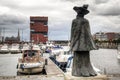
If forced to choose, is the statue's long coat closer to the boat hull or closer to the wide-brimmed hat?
the wide-brimmed hat

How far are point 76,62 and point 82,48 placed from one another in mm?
744

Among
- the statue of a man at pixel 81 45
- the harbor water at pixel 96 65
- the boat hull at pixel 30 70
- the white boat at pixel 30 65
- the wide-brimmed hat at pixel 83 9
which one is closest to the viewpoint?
the statue of a man at pixel 81 45

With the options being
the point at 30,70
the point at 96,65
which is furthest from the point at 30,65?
the point at 96,65

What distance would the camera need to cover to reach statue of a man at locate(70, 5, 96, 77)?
13398 millimetres

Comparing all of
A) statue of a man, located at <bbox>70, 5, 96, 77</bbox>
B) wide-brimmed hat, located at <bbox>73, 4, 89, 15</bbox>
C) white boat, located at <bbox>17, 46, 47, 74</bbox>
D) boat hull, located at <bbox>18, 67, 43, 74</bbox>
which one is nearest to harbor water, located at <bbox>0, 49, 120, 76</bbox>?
white boat, located at <bbox>17, 46, 47, 74</bbox>

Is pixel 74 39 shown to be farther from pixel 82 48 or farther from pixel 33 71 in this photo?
pixel 33 71

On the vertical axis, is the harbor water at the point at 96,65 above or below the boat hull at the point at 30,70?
below

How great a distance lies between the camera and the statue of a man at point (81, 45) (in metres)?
13.4

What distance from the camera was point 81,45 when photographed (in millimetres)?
13422

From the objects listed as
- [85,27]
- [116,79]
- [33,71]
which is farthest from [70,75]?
[33,71]

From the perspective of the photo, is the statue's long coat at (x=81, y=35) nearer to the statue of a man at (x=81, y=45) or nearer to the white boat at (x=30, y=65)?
the statue of a man at (x=81, y=45)

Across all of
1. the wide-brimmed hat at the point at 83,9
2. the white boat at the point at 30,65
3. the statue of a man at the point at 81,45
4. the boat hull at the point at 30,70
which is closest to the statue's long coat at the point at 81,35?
the statue of a man at the point at 81,45

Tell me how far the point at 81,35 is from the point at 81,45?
51 centimetres

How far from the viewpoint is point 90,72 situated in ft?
44.3
